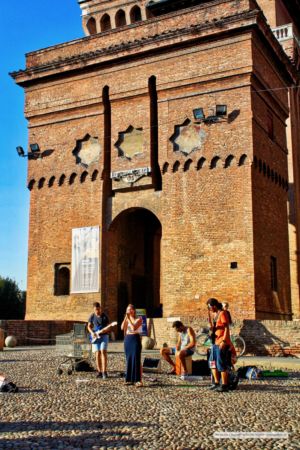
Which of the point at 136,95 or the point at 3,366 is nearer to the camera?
the point at 3,366

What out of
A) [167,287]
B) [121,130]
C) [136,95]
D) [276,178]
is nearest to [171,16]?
[136,95]

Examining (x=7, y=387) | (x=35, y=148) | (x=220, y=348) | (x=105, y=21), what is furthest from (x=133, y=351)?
(x=105, y=21)

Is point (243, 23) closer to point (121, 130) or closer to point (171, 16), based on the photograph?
point (171, 16)

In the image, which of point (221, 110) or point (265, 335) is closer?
point (265, 335)

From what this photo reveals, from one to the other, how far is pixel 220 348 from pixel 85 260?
14.0 meters

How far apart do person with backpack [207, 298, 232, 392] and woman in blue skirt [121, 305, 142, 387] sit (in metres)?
1.40

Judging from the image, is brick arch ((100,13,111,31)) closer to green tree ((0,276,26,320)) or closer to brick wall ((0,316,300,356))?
green tree ((0,276,26,320))

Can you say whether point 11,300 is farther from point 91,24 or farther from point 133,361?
point 133,361

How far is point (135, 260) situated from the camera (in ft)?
84.8

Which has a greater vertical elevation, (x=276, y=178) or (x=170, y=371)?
(x=276, y=178)

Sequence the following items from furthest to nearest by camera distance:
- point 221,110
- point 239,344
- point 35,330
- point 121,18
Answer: point 121,18, point 35,330, point 221,110, point 239,344

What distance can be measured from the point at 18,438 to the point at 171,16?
66.6 ft

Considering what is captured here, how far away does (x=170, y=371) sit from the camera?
12773 millimetres

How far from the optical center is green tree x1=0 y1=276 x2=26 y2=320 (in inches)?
1811
